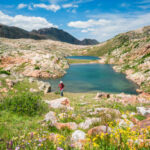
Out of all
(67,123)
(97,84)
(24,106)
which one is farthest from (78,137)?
(97,84)

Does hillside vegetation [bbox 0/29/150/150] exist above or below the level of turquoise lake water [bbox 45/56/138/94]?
above

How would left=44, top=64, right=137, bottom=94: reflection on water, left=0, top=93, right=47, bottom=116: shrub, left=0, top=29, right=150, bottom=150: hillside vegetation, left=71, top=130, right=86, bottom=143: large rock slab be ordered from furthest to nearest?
left=44, top=64, right=137, bottom=94: reflection on water
left=0, top=93, right=47, bottom=116: shrub
left=71, top=130, right=86, bottom=143: large rock slab
left=0, top=29, right=150, bottom=150: hillside vegetation

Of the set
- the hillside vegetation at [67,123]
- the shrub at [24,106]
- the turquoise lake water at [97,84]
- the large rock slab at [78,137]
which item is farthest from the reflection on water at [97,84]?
the large rock slab at [78,137]

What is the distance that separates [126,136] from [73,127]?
10.7ft

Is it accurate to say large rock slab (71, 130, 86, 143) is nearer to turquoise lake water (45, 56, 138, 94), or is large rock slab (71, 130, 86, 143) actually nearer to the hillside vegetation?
the hillside vegetation

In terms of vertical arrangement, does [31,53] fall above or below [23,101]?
above

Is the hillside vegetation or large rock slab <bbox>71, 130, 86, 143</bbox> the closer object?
the hillside vegetation

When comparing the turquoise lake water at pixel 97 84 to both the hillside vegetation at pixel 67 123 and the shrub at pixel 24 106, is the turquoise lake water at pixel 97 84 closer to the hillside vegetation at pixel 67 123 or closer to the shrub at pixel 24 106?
the hillside vegetation at pixel 67 123

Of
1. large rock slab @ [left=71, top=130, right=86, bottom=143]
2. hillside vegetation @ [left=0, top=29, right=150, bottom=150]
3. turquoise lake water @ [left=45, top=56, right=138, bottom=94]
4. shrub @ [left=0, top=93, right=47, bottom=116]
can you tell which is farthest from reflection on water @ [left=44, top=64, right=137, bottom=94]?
large rock slab @ [left=71, top=130, right=86, bottom=143]

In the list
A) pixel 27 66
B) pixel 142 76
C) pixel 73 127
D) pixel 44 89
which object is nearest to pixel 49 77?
pixel 27 66

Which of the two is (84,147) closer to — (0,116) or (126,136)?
(126,136)

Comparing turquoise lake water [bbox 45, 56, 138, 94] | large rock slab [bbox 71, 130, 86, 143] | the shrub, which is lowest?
turquoise lake water [bbox 45, 56, 138, 94]

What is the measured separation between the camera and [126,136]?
3822 millimetres

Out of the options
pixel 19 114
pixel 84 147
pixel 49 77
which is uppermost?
pixel 84 147
